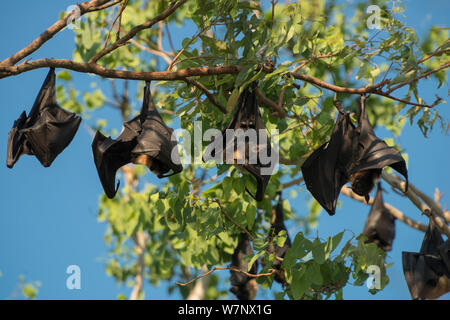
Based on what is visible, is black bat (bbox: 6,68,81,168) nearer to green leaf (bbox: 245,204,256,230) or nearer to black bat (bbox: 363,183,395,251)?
green leaf (bbox: 245,204,256,230)

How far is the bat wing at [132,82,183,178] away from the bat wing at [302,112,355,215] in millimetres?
1134

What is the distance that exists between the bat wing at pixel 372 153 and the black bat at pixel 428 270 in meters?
1.69

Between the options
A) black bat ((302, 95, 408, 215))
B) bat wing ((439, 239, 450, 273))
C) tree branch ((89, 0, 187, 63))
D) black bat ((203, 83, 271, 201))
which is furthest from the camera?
bat wing ((439, 239, 450, 273))

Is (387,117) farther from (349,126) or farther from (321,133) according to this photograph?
(349,126)

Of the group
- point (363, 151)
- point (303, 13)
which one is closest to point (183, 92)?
point (303, 13)

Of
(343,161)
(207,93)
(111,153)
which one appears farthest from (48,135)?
(343,161)

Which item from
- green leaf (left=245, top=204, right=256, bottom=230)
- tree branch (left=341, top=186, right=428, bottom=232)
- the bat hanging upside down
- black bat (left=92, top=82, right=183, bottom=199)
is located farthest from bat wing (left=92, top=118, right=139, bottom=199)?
→ tree branch (left=341, top=186, right=428, bottom=232)

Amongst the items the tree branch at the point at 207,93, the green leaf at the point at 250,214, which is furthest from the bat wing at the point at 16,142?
the green leaf at the point at 250,214

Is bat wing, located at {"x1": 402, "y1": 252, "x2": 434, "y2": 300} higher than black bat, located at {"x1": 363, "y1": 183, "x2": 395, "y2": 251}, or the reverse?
black bat, located at {"x1": 363, "y1": 183, "x2": 395, "y2": 251}

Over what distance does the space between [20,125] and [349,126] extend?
112 inches

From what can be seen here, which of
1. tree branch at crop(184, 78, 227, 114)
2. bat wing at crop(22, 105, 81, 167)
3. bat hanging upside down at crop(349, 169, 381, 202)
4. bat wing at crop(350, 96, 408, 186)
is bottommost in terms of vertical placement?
bat hanging upside down at crop(349, 169, 381, 202)

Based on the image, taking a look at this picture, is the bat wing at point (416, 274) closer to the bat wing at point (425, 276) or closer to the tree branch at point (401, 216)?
the bat wing at point (425, 276)

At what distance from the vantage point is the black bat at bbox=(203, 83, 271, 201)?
16.8 feet

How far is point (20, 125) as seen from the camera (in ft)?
18.3
